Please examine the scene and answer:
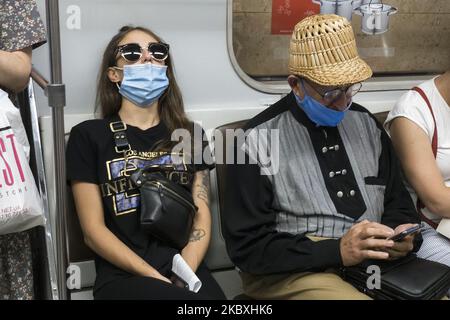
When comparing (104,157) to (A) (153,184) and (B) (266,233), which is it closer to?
Result: (A) (153,184)

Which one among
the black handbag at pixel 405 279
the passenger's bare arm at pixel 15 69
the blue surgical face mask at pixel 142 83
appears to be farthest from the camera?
the blue surgical face mask at pixel 142 83

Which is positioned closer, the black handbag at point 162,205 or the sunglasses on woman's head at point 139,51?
the black handbag at point 162,205

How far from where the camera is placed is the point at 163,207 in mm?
2287

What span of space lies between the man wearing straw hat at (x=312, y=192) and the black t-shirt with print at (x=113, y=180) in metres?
0.33

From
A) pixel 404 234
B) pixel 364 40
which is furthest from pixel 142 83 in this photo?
pixel 364 40

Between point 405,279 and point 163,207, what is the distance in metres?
0.94

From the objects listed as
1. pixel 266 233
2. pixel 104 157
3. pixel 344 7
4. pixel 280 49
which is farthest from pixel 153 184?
pixel 344 7

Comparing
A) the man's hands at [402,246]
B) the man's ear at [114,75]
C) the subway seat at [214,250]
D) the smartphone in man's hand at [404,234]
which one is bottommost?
the subway seat at [214,250]

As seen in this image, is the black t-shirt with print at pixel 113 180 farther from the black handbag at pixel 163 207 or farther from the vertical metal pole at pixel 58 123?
the vertical metal pole at pixel 58 123

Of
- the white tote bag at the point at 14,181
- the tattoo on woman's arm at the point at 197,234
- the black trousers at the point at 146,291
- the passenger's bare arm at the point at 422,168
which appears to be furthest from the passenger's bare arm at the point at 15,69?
the passenger's bare arm at the point at 422,168

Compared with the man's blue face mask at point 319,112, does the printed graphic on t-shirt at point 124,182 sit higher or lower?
lower

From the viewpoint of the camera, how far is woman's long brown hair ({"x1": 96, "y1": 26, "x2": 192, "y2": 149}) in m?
2.57

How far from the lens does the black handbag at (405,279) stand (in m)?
2.10

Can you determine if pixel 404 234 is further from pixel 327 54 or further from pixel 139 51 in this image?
pixel 139 51
